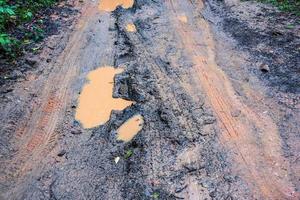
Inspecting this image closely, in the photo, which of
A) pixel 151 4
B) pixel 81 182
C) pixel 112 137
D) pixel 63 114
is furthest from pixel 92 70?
pixel 151 4

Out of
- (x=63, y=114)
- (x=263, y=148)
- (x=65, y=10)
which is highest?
(x=65, y=10)

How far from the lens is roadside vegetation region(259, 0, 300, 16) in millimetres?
8539

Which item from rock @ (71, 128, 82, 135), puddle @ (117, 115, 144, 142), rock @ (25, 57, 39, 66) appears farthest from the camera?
rock @ (25, 57, 39, 66)

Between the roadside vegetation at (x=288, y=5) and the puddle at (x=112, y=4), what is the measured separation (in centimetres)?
376

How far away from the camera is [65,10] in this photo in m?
9.05

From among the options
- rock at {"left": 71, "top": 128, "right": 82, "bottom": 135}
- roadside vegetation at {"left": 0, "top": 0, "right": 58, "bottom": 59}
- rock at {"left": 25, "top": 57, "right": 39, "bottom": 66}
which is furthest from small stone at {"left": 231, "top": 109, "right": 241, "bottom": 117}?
roadside vegetation at {"left": 0, "top": 0, "right": 58, "bottom": 59}

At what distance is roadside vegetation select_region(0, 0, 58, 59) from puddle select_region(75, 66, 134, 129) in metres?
1.83

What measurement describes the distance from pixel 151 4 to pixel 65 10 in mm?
2377

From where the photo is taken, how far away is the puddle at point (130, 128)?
513 centimetres

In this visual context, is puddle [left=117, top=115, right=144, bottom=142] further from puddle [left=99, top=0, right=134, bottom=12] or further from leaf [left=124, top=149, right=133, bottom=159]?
puddle [left=99, top=0, right=134, bottom=12]

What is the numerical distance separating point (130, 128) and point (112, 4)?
208 inches

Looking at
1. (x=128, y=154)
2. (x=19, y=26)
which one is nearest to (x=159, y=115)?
(x=128, y=154)

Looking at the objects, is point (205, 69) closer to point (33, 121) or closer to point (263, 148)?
point (263, 148)

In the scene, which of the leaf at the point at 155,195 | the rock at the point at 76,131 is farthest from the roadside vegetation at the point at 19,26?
the leaf at the point at 155,195
